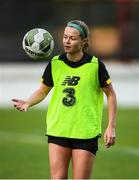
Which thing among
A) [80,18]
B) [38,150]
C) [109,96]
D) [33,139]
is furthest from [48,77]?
[80,18]

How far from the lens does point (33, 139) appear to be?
18.1 m

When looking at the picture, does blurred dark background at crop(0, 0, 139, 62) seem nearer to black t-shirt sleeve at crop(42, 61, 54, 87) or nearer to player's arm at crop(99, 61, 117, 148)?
black t-shirt sleeve at crop(42, 61, 54, 87)

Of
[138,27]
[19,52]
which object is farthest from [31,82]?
[138,27]

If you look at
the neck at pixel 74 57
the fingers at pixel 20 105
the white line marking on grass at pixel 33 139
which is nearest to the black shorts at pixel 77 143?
the fingers at pixel 20 105

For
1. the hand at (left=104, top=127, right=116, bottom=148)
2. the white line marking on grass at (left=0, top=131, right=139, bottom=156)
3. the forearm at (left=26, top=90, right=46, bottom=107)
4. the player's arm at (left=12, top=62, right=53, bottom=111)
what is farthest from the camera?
the white line marking on grass at (left=0, top=131, right=139, bottom=156)

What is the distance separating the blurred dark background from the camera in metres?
26.3

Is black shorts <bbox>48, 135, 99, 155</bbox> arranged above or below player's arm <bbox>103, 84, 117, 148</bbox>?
below

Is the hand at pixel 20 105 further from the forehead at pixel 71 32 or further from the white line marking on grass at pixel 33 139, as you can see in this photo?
the white line marking on grass at pixel 33 139

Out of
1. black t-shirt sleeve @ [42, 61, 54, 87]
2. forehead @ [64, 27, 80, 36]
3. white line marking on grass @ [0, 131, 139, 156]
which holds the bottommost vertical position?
white line marking on grass @ [0, 131, 139, 156]

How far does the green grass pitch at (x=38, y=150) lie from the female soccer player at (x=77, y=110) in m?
3.81

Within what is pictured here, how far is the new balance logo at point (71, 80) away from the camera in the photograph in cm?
927

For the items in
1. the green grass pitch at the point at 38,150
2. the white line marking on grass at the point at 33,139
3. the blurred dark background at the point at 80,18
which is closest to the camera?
the green grass pitch at the point at 38,150

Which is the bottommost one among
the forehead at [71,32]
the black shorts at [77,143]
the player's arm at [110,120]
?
the black shorts at [77,143]

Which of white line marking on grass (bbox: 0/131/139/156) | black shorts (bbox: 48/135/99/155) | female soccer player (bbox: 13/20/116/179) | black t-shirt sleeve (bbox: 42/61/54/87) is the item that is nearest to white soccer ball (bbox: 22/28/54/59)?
black t-shirt sleeve (bbox: 42/61/54/87)
